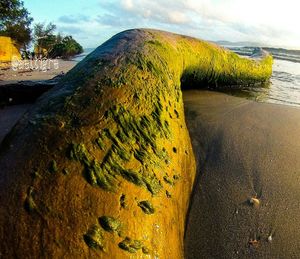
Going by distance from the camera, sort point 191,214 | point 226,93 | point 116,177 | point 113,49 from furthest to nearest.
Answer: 1. point 226,93
2. point 113,49
3. point 191,214
4. point 116,177

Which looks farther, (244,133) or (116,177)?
(244,133)

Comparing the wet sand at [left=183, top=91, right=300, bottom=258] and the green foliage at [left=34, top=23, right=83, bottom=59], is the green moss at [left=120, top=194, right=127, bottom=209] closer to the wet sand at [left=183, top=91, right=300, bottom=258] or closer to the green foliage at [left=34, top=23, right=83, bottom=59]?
the wet sand at [left=183, top=91, right=300, bottom=258]

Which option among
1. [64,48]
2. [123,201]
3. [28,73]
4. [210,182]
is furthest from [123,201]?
[64,48]

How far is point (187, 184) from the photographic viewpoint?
7.56ft

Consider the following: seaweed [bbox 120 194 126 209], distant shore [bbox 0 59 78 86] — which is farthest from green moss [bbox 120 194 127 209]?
distant shore [bbox 0 59 78 86]

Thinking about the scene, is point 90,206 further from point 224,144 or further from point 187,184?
point 224,144

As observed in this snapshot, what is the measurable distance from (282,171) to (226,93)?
2795mm

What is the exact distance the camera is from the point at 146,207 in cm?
164

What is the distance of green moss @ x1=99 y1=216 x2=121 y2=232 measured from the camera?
147cm

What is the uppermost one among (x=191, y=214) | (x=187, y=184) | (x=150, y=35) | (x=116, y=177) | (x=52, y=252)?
(x=150, y=35)

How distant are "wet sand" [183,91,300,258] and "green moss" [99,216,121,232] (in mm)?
615

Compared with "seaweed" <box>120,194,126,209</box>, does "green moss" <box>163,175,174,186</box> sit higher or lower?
lower

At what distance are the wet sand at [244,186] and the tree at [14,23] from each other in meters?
19.4

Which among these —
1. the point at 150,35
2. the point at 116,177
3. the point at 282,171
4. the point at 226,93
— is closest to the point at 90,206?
the point at 116,177
